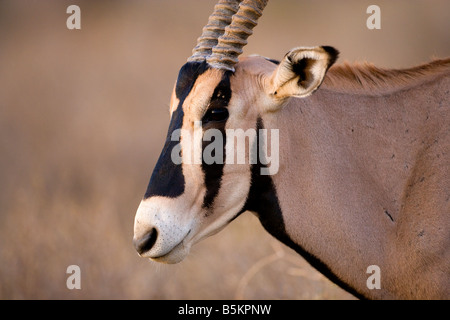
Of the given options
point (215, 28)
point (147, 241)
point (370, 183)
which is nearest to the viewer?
point (147, 241)

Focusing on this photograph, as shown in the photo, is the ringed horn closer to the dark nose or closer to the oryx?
the oryx

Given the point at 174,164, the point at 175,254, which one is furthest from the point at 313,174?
the point at 175,254

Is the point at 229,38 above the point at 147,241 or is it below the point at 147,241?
above

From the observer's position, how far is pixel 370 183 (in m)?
4.85

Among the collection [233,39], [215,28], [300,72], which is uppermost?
[215,28]

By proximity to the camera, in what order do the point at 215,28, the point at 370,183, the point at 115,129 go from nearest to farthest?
1. the point at 370,183
2. the point at 215,28
3. the point at 115,129

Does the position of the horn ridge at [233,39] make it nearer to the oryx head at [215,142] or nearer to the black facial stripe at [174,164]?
the oryx head at [215,142]

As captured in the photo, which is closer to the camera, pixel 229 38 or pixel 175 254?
pixel 175 254

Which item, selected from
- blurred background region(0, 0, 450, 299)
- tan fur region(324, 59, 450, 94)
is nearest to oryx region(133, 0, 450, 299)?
tan fur region(324, 59, 450, 94)

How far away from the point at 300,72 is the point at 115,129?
417 inches

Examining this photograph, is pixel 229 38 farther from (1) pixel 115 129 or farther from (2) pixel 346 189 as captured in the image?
(1) pixel 115 129

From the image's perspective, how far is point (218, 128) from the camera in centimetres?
468

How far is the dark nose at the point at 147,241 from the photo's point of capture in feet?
14.6
